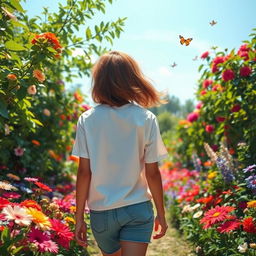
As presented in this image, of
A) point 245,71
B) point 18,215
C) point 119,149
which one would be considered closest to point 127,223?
point 119,149

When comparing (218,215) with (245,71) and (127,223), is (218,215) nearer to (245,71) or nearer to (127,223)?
(127,223)

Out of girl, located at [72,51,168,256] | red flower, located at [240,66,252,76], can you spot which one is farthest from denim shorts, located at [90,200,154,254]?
red flower, located at [240,66,252,76]

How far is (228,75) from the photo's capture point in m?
3.74

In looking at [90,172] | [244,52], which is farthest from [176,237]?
[90,172]

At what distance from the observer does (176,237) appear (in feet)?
12.9

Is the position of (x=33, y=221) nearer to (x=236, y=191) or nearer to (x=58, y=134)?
(x=236, y=191)

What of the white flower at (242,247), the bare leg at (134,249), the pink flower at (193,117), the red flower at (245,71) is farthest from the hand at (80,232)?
the pink flower at (193,117)

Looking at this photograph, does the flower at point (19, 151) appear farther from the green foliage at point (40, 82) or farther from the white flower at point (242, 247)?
the white flower at point (242, 247)

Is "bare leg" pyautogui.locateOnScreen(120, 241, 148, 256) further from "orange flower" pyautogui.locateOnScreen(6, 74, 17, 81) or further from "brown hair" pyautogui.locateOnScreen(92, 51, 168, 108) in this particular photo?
"orange flower" pyautogui.locateOnScreen(6, 74, 17, 81)

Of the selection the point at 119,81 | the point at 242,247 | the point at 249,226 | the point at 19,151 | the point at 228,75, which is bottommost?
the point at 242,247

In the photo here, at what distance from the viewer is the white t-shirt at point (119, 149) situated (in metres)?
1.68

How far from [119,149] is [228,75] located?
243 cm

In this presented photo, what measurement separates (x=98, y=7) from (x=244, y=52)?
1.71 meters

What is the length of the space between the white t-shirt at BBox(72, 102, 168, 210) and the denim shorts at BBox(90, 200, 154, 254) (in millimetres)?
36
